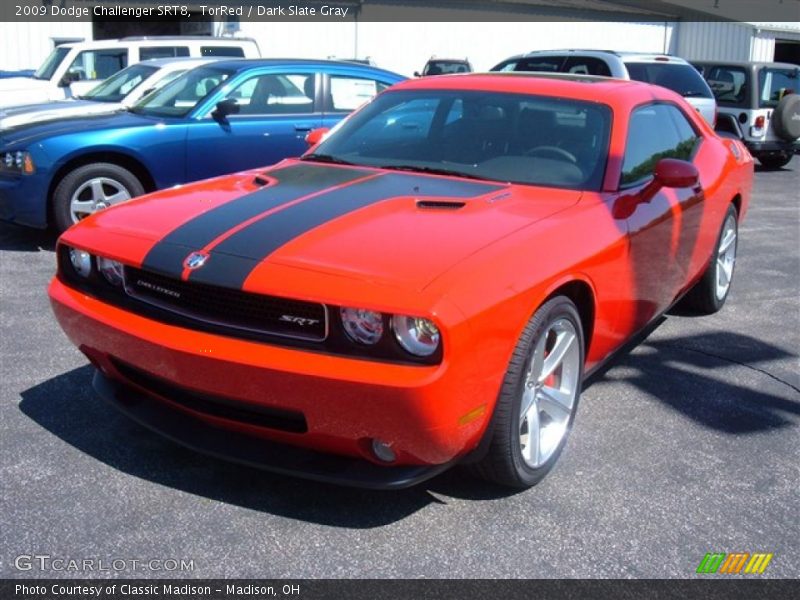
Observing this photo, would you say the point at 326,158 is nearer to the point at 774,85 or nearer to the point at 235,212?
the point at 235,212

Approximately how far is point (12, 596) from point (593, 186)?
104 inches

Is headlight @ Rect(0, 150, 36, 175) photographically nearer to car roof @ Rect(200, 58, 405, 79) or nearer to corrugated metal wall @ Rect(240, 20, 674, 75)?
car roof @ Rect(200, 58, 405, 79)

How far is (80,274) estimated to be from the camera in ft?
11.2

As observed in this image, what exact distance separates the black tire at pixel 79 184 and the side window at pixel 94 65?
234 inches

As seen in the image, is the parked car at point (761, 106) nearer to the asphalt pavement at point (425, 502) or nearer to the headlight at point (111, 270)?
the asphalt pavement at point (425, 502)

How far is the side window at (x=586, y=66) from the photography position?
34.6 feet

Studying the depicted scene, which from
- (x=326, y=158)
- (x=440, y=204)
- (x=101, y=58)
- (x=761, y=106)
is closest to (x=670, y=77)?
(x=761, y=106)

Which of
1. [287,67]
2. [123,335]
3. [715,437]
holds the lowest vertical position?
[715,437]

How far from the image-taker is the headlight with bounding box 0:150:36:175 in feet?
21.9

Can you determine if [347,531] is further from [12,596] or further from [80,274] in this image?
[80,274]

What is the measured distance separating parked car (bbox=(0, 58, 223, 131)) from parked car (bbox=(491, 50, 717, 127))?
379 cm

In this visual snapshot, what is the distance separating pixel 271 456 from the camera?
294 cm

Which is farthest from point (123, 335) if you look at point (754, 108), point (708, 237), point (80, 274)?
point (754, 108)

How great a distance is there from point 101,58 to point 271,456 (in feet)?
35.8
